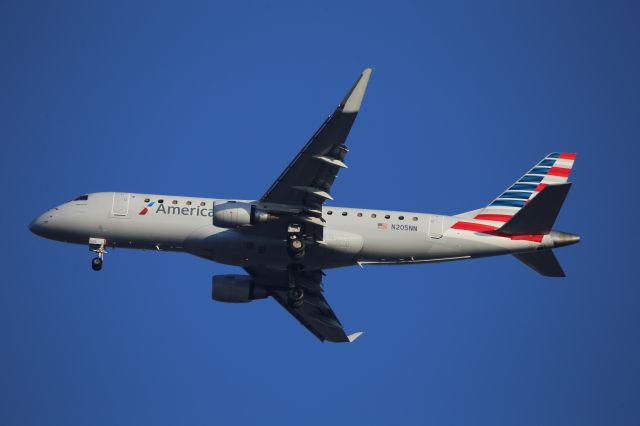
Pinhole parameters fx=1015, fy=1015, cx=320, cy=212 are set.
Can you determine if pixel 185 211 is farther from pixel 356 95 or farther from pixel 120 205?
pixel 356 95

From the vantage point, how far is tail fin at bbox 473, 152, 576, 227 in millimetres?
60219

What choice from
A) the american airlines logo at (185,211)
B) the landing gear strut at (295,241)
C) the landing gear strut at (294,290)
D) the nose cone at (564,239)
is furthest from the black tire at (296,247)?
the nose cone at (564,239)

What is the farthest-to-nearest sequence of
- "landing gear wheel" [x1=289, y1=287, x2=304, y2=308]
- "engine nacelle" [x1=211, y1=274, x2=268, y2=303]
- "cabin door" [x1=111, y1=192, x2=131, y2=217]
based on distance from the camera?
"engine nacelle" [x1=211, y1=274, x2=268, y2=303] → "landing gear wheel" [x1=289, y1=287, x2=304, y2=308] → "cabin door" [x1=111, y1=192, x2=131, y2=217]

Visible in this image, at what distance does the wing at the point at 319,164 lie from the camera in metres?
49.9

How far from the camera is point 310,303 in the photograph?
6612 cm

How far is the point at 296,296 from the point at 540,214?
15.8m

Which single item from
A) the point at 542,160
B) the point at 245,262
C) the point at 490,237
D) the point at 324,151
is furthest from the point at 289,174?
the point at 542,160

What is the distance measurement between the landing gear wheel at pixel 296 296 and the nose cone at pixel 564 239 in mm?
15539

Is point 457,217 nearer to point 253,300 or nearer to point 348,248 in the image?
point 348,248

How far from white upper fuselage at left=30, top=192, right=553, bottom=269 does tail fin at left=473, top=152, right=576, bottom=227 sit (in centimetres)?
234

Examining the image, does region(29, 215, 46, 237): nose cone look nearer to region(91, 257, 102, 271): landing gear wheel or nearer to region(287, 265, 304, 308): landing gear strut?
region(91, 257, 102, 271): landing gear wheel

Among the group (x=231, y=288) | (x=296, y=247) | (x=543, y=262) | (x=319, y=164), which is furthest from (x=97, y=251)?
(x=543, y=262)

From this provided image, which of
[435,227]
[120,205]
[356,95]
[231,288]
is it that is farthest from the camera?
[231,288]

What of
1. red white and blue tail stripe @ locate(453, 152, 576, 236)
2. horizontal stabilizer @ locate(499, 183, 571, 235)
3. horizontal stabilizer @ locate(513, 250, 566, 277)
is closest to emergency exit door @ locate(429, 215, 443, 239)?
red white and blue tail stripe @ locate(453, 152, 576, 236)
